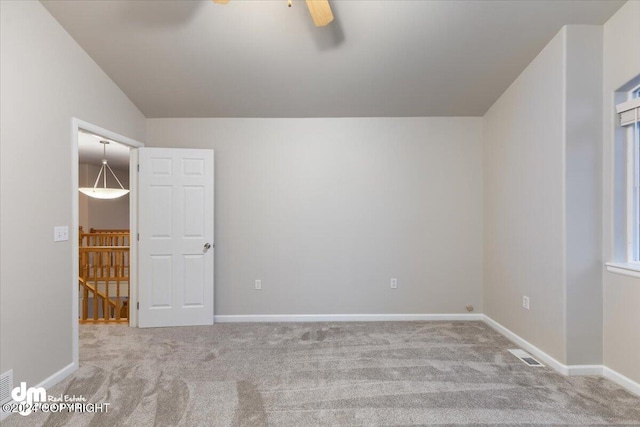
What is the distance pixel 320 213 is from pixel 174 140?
1998 mm

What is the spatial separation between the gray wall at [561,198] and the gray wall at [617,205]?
55 millimetres

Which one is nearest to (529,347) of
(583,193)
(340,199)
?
(583,193)

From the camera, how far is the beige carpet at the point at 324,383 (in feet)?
6.24

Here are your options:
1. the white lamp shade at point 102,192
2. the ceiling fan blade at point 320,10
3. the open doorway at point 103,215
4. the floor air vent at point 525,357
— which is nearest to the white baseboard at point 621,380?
the floor air vent at point 525,357

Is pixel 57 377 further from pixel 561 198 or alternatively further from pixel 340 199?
pixel 561 198

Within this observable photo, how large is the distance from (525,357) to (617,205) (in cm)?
146

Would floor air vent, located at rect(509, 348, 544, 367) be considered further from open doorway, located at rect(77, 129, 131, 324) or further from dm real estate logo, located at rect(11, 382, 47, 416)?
open doorway, located at rect(77, 129, 131, 324)

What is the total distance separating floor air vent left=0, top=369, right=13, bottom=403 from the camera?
75.5 inches

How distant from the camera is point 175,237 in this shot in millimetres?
3492

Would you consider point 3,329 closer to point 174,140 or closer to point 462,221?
point 174,140

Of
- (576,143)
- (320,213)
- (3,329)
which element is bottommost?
(3,329)

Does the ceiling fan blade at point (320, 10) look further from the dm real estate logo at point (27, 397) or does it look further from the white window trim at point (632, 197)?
the dm real estate logo at point (27, 397)

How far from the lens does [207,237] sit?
11.6 ft

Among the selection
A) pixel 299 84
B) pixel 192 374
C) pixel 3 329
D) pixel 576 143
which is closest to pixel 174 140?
pixel 299 84
